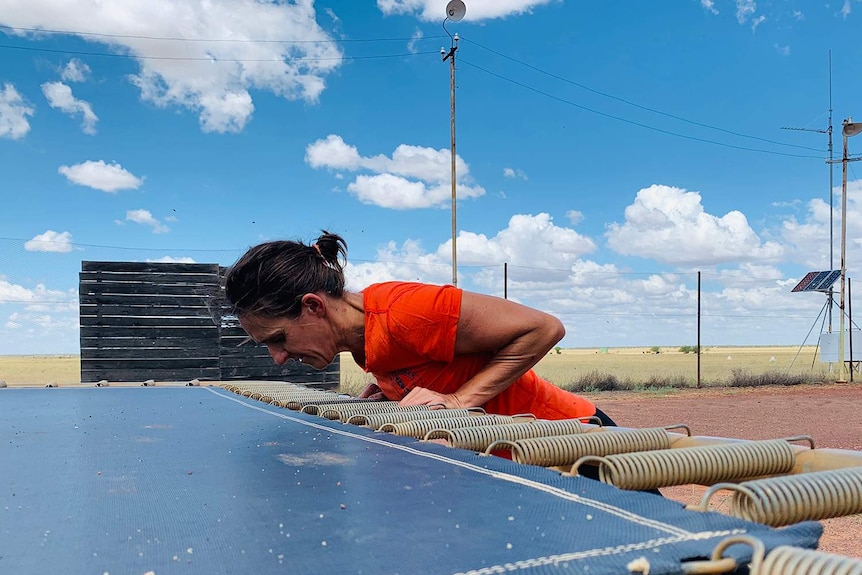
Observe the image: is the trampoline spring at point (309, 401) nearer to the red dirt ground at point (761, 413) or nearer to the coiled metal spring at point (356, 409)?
the coiled metal spring at point (356, 409)

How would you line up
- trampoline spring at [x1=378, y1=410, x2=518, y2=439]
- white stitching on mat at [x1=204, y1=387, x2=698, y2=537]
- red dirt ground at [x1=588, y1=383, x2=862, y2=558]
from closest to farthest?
white stitching on mat at [x1=204, y1=387, x2=698, y2=537] → trampoline spring at [x1=378, y1=410, x2=518, y2=439] → red dirt ground at [x1=588, y1=383, x2=862, y2=558]

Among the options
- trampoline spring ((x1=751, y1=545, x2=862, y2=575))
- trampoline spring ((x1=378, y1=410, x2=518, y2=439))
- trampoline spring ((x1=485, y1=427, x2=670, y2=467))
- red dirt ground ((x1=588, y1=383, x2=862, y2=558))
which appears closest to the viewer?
trampoline spring ((x1=751, y1=545, x2=862, y2=575))

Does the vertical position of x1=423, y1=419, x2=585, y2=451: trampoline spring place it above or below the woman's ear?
below

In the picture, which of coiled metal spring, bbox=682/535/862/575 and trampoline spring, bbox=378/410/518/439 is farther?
trampoline spring, bbox=378/410/518/439

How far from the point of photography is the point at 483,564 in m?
0.78

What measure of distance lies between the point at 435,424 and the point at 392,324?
396 millimetres

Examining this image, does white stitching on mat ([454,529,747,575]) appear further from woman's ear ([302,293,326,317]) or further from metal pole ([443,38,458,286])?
metal pole ([443,38,458,286])

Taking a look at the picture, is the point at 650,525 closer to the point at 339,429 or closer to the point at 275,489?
the point at 275,489

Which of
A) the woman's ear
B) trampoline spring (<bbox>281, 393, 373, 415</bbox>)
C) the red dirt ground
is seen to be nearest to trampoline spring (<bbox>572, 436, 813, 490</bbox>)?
the woman's ear

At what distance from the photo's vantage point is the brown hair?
7.27ft

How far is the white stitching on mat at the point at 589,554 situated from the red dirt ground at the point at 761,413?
4.06m

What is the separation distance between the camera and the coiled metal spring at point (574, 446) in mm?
1427

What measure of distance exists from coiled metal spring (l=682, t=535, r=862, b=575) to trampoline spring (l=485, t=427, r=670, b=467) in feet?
2.12

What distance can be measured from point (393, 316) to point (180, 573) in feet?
4.47
